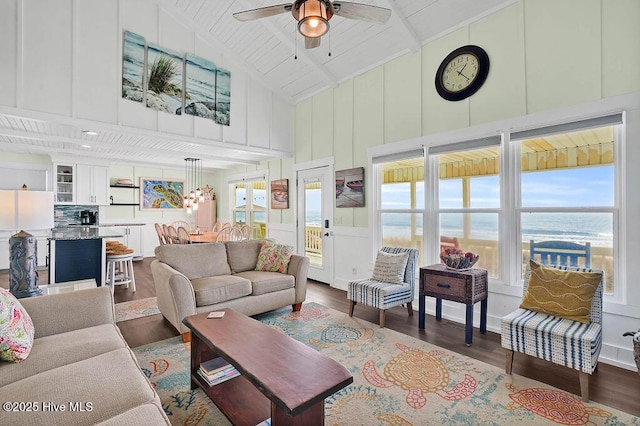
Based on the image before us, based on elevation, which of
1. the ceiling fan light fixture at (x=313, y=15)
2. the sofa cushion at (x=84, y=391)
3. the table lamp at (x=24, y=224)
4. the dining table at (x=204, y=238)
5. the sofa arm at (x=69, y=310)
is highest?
the ceiling fan light fixture at (x=313, y=15)

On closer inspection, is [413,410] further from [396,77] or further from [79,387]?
[396,77]

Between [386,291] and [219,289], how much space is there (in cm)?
176

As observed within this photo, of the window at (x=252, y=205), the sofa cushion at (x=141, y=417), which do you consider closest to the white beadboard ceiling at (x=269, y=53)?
the window at (x=252, y=205)

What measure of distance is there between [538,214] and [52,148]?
307 inches

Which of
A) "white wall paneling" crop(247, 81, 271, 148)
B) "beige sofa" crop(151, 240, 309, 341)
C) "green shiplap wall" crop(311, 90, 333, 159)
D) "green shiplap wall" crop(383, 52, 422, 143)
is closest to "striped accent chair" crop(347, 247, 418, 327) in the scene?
"beige sofa" crop(151, 240, 309, 341)

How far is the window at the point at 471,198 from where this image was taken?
11.1 feet

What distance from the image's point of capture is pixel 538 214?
3.09 meters

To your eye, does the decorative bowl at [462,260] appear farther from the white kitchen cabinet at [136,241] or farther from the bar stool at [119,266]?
the white kitchen cabinet at [136,241]

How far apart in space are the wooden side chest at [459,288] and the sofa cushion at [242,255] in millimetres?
2129

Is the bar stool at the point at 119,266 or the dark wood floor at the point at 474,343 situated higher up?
the bar stool at the point at 119,266

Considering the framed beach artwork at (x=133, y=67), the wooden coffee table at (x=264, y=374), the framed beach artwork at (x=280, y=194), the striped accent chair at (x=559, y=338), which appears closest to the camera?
the wooden coffee table at (x=264, y=374)

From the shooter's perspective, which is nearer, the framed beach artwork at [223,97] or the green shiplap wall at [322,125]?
the framed beach artwork at [223,97]

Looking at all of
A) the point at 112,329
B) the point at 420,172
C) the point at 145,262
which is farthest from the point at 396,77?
the point at 145,262

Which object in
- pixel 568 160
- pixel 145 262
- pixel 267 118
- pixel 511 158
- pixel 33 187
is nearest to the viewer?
pixel 568 160
